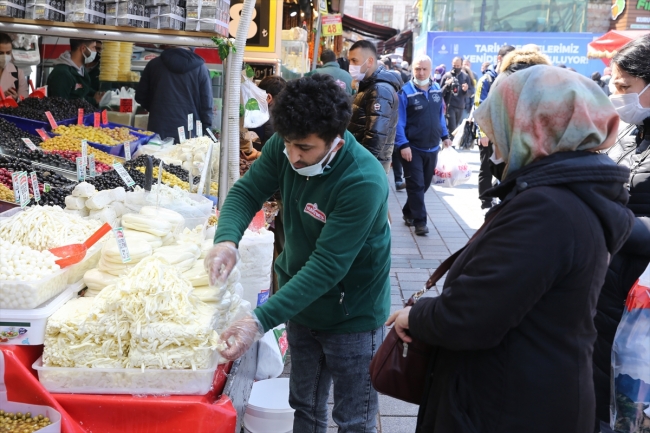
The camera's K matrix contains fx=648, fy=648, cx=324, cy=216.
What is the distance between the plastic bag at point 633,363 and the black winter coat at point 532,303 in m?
0.98

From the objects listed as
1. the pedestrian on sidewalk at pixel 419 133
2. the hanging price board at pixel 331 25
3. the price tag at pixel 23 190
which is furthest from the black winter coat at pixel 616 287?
the hanging price board at pixel 331 25

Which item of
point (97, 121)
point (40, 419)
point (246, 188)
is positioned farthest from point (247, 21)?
point (97, 121)

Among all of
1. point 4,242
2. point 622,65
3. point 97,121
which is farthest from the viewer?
point 97,121

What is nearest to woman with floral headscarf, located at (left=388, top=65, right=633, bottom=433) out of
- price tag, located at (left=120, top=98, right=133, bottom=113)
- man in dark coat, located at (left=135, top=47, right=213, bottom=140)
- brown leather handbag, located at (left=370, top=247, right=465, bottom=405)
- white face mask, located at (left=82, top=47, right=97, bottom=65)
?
brown leather handbag, located at (left=370, top=247, right=465, bottom=405)

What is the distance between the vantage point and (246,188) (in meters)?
2.69

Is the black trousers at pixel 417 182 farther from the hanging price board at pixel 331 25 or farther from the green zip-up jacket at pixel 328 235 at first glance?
the hanging price board at pixel 331 25

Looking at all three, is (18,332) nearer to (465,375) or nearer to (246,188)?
(246,188)

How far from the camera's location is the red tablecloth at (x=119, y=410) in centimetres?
217

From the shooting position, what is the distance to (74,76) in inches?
323

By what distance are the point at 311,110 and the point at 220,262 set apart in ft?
2.11

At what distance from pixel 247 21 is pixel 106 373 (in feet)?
7.27

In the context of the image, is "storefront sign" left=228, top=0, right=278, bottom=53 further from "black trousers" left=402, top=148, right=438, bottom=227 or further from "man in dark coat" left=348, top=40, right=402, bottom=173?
"black trousers" left=402, top=148, right=438, bottom=227

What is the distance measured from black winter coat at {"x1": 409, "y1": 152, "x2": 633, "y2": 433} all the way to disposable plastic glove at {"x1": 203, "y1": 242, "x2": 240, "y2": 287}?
0.78 metres

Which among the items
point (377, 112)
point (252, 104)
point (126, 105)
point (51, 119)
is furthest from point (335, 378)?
point (126, 105)
